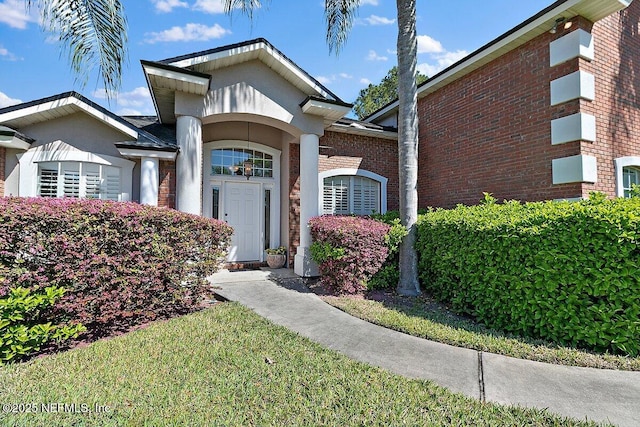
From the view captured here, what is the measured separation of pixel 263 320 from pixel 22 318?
3010mm

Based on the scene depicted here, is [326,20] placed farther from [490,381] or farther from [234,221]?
[490,381]

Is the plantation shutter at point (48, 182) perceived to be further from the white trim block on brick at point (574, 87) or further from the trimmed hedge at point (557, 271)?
the white trim block on brick at point (574, 87)

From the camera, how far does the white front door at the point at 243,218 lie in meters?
9.74

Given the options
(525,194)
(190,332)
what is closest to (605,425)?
(190,332)

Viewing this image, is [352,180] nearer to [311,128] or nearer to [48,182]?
[311,128]

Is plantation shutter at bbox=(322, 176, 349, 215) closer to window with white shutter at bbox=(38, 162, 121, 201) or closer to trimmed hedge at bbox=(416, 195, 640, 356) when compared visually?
trimmed hedge at bbox=(416, 195, 640, 356)

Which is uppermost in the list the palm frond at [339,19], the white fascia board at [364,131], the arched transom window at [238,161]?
the palm frond at [339,19]

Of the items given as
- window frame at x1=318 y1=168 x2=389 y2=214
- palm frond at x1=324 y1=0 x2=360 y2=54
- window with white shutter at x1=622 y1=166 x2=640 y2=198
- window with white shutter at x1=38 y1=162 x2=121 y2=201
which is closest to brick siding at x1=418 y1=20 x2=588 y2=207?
window frame at x1=318 y1=168 x2=389 y2=214

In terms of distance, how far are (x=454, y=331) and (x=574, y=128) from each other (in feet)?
16.3

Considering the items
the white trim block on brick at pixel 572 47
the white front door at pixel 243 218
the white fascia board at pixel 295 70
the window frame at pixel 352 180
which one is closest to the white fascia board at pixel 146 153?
the white front door at pixel 243 218

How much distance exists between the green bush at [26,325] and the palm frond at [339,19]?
8292 mm

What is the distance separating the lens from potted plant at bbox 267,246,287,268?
382 inches

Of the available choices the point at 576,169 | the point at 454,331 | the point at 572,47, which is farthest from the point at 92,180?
the point at 572,47

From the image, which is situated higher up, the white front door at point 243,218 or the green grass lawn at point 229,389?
the white front door at point 243,218
